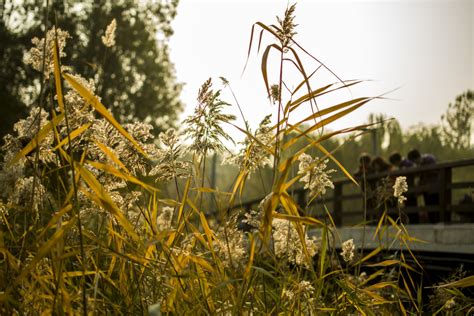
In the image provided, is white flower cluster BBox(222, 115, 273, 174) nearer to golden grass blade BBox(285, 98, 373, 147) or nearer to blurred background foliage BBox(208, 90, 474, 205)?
golden grass blade BBox(285, 98, 373, 147)

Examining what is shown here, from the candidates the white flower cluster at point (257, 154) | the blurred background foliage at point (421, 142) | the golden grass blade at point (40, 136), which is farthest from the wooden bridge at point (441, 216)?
the blurred background foliage at point (421, 142)

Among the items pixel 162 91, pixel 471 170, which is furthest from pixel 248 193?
pixel 162 91

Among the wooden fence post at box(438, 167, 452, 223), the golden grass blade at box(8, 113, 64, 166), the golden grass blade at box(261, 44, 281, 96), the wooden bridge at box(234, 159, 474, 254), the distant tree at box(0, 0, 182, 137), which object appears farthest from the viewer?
the distant tree at box(0, 0, 182, 137)

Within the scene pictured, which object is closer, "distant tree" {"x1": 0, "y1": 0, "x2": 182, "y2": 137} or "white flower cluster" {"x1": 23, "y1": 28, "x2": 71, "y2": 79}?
"white flower cluster" {"x1": 23, "y1": 28, "x2": 71, "y2": 79}

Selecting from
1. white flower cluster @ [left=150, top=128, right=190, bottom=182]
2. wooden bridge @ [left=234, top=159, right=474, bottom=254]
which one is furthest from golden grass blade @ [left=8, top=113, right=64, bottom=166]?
wooden bridge @ [left=234, top=159, right=474, bottom=254]

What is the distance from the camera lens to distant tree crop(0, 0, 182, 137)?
1877 centimetres

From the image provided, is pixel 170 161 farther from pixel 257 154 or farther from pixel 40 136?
pixel 40 136

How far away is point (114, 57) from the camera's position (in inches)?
824

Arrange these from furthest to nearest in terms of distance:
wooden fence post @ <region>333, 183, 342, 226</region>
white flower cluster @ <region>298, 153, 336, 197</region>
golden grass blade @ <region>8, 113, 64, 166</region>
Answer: wooden fence post @ <region>333, 183, 342, 226</region>
white flower cluster @ <region>298, 153, 336, 197</region>
golden grass blade @ <region>8, 113, 64, 166</region>

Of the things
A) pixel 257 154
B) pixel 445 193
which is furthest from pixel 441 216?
pixel 257 154

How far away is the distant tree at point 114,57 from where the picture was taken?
18.8 m

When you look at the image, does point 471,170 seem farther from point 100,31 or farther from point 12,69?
point 12,69

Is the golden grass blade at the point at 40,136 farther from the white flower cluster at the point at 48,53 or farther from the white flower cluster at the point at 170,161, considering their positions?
the white flower cluster at the point at 170,161

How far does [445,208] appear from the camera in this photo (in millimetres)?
10375
